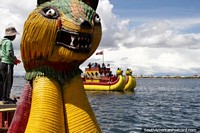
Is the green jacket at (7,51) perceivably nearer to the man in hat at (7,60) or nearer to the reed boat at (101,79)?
the man in hat at (7,60)

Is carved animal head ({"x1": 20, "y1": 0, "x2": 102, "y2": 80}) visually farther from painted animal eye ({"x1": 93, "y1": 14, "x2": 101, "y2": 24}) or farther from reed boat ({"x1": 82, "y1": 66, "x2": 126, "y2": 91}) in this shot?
reed boat ({"x1": 82, "y1": 66, "x2": 126, "y2": 91})

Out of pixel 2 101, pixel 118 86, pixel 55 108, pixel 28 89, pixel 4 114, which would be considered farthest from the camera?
pixel 118 86

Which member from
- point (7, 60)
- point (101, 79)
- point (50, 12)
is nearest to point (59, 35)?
point (50, 12)

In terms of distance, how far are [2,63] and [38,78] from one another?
2.00 m

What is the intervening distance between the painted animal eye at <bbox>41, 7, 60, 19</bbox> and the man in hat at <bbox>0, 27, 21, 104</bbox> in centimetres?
177

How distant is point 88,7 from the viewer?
4.32 meters

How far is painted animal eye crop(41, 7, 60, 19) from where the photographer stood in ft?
13.5

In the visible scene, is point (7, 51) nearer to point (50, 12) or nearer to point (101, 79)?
point (50, 12)

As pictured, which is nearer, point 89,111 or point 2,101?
point 89,111

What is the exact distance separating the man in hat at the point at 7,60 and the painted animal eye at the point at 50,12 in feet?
5.80

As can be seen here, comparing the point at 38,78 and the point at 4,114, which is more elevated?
the point at 38,78

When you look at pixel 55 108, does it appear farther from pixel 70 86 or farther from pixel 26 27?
pixel 26 27

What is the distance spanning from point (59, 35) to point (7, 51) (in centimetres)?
199

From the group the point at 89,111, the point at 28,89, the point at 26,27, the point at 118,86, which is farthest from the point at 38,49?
the point at 118,86
